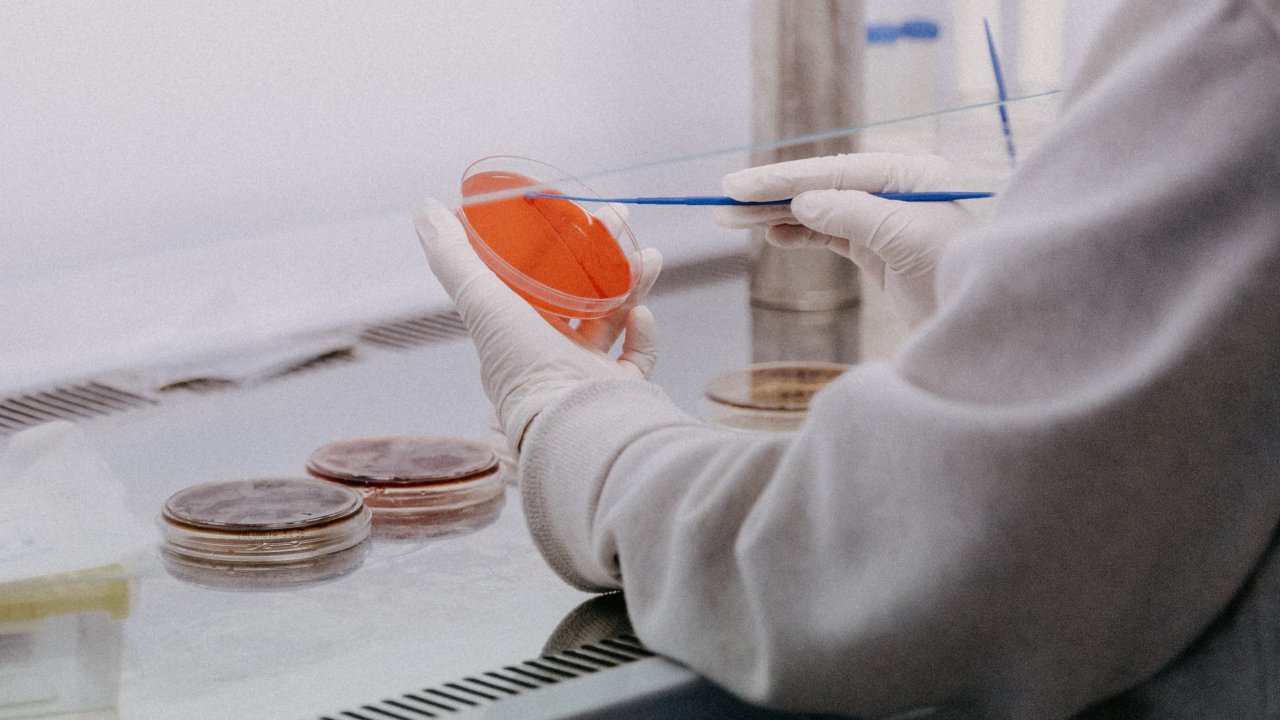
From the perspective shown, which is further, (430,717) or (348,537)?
(348,537)

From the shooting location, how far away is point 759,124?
2.10 meters

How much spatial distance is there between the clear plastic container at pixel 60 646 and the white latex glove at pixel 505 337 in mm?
358

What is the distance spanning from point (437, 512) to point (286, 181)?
521 millimetres

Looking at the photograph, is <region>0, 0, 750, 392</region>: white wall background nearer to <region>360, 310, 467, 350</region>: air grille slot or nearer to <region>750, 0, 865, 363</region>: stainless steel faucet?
<region>360, 310, 467, 350</region>: air grille slot

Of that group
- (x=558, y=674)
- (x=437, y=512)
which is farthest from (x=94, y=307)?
(x=558, y=674)

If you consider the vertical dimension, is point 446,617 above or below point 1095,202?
Result: below

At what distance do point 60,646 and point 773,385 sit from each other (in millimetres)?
862

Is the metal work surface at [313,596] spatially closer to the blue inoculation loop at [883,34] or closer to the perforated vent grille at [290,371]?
the perforated vent grille at [290,371]

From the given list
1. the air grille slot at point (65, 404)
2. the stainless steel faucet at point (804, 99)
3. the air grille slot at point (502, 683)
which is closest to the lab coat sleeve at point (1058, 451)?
the air grille slot at point (502, 683)

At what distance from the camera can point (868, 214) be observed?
4.63 ft

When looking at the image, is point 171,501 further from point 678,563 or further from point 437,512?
point 678,563

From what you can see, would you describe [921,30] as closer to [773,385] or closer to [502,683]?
[773,385]

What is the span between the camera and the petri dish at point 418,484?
4.00 ft

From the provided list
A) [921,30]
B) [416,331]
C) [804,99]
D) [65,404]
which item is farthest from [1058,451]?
[921,30]
